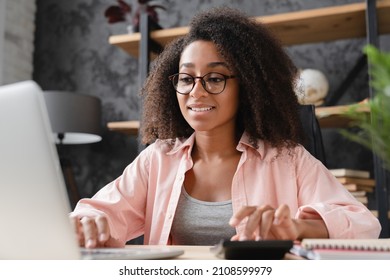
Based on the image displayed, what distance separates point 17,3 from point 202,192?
2.67 meters

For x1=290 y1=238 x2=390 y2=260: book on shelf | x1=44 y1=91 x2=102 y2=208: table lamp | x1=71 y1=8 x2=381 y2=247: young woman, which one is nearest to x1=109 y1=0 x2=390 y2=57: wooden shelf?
x1=44 y1=91 x2=102 y2=208: table lamp

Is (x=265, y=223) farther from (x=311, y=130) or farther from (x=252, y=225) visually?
(x=311, y=130)

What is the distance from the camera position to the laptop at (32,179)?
509mm

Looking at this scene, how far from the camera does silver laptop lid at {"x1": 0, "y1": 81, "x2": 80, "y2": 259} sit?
0.51 meters

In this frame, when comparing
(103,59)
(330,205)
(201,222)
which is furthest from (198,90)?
(103,59)

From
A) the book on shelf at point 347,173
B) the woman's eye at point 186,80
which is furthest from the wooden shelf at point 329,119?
the woman's eye at point 186,80

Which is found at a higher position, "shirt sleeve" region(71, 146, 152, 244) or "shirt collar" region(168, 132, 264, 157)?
"shirt collar" region(168, 132, 264, 157)

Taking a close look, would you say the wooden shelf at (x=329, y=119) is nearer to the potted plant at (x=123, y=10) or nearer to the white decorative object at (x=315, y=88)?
the white decorative object at (x=315, y=88)

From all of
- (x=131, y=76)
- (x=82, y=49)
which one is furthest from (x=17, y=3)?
(x=131, y=76)

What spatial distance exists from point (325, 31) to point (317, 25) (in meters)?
0.09

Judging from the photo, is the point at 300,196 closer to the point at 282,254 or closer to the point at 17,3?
the point at 282,254

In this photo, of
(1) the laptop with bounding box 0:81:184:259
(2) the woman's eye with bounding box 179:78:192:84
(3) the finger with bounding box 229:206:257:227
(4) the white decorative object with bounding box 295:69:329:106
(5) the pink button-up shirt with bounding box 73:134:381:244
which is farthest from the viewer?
(4) the white decorative object with bounding box 295:69:329:106

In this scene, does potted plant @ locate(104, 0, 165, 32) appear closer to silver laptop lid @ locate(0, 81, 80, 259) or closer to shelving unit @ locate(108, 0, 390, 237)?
shelving unit @ locate(108, 0, 390, 237)

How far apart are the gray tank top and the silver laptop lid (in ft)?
2.80
